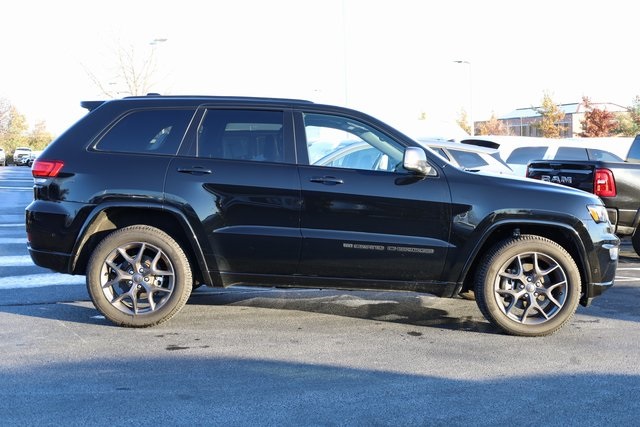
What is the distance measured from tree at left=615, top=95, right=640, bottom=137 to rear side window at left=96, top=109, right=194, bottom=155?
4389cm

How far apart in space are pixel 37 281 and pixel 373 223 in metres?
4.18

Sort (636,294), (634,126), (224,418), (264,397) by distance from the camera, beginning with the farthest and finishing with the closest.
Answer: (634,126)
(636,294)
(264,397)
(224,418)

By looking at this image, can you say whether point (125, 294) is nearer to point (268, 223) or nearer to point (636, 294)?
point (268, 223)

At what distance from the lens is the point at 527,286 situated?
569cm

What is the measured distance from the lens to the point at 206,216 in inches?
219

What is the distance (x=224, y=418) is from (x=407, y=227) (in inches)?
92.5

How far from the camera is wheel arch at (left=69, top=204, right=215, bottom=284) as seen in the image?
220 inches

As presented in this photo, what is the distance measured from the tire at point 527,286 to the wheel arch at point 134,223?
236cm

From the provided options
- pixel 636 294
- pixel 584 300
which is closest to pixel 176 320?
pixel 584 300

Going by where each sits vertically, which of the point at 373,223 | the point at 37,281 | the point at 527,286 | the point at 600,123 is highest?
the point at 600,123

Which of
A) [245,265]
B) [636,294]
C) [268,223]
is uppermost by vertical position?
[268,223]

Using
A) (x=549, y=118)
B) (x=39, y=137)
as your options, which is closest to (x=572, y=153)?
(x=549, y=118)

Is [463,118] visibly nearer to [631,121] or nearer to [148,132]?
[631,121]

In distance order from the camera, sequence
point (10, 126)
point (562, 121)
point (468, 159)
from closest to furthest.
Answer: point (468, 159)
point (562, 121)
point (10, 126)
